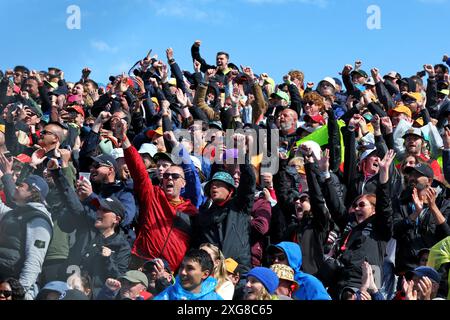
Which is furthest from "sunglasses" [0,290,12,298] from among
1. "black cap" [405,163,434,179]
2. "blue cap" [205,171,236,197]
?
"black cap" [405,163,434,179]

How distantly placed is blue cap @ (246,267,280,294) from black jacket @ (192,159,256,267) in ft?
5.11

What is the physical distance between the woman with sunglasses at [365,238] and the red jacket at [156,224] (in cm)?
163

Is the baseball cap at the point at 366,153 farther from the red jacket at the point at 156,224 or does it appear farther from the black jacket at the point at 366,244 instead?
the red jacket at the point at 156,224

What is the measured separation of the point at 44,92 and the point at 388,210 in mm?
9852

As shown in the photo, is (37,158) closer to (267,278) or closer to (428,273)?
(267,278)

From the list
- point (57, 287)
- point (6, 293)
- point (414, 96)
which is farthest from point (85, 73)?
point (6, 293)

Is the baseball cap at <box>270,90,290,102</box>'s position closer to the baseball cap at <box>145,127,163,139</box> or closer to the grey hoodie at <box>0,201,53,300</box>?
the baseball cap at <box>145,127,163,139</box>

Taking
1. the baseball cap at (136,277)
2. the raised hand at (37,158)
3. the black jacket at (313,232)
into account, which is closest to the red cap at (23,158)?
the raised hand at (37,158)

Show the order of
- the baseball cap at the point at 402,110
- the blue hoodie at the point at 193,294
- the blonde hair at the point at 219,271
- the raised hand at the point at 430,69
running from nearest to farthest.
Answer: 1. the blue hoodie at the point at 193,294
2. the blonde hair at the point at 219,271
3. the baseball cap at the point at 402,110
4. the raised hand at the point at 430,69

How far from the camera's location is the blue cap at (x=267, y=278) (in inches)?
367

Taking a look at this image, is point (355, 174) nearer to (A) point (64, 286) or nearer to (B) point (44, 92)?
(A) point (64, 286)

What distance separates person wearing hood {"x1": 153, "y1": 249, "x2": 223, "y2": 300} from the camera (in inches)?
359

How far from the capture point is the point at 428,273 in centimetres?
944

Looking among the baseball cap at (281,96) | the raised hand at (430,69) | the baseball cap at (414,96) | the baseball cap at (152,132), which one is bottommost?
the baseball cap at (152,132)
